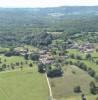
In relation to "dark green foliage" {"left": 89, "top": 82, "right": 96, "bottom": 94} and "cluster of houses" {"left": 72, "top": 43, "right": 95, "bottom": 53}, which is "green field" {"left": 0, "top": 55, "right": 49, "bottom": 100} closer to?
"dark green foliage" {"left": 89, "top": 82, "right": 96, "bottom": 94}

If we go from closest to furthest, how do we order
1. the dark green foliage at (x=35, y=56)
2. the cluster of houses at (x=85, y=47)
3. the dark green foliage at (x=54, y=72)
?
the dark green foliage at (x=54, y=72), the dark green foliage at (x=35, y=56), the cluster of houses at (x=85, y=47)

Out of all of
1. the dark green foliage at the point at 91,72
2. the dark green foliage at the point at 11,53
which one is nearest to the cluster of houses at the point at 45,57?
the dark green foliage at the point at 11,53

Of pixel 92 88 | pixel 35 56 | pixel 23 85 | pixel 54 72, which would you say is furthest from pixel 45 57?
pixel 92 88

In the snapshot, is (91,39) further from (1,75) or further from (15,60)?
(1,75)

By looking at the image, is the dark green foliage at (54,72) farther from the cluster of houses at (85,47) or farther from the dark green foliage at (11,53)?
the cluster of houses at (85,47)

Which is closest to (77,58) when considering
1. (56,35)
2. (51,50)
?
(51,50)

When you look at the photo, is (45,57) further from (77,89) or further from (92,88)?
(92,88)

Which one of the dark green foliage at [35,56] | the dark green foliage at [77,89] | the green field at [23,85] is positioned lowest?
the dark green foliage at [35,56]

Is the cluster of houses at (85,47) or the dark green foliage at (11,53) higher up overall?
the dark green foliage at (11,53)
